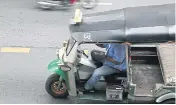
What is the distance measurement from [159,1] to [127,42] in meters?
5.42

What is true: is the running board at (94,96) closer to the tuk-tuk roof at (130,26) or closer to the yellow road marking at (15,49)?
the tuk-tuk roof at (130,26)

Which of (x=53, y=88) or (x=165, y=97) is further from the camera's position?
(x=53, y=88)

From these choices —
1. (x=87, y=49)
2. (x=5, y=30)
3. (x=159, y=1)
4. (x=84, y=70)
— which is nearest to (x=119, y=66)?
(x=84, y=70)

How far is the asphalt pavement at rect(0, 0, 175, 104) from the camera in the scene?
8531 millimetres

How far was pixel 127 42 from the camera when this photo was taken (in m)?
7.05

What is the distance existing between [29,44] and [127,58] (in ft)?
11.1

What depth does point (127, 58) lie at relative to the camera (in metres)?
7.54

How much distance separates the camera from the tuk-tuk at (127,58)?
709 cm

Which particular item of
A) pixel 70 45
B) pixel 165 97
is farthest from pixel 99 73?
pixel 165 97

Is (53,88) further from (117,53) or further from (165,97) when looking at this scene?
(165,97)

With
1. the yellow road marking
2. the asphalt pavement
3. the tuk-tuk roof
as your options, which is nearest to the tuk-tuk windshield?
the tuk-tuk roof

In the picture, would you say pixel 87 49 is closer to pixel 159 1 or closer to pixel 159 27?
pixel 159 27

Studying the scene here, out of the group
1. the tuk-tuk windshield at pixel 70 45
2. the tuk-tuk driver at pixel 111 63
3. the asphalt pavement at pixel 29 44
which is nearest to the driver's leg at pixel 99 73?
the tuk-tuk driver at pixel 111 63

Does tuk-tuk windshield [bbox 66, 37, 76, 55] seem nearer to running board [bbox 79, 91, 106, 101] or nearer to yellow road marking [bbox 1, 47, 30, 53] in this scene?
running board [bbox 79, 91, 106, 101]
